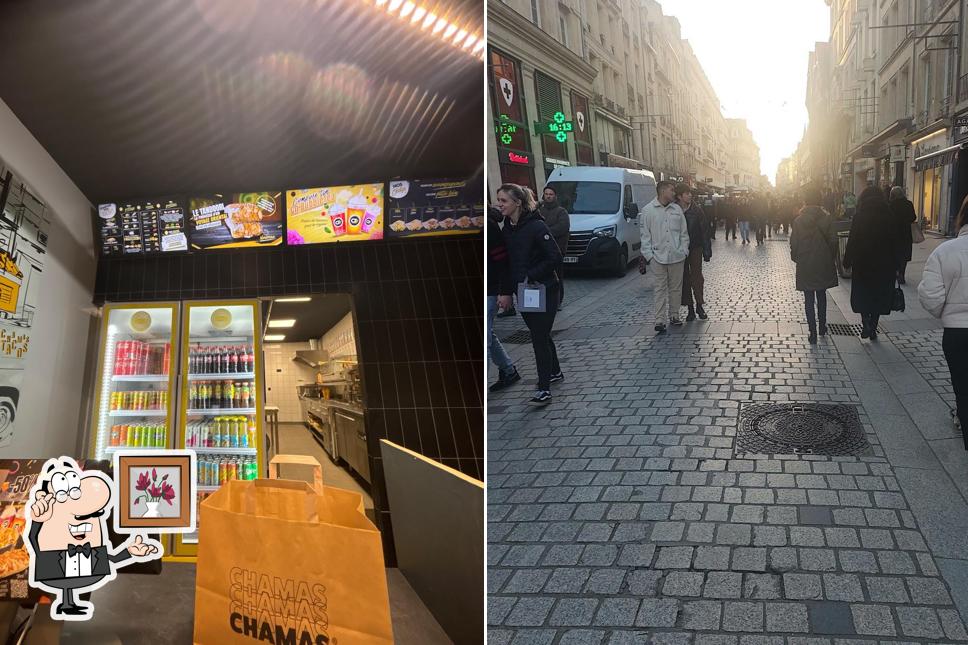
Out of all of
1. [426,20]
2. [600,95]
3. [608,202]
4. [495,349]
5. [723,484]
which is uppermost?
[426,20]

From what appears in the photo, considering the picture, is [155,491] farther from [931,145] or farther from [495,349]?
[931,145]

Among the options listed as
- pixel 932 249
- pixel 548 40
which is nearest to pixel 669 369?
pixel 932 249

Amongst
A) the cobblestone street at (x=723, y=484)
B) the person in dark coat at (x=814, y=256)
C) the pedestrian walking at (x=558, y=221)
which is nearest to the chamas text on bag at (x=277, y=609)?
the cobblestone street at (x=723, y=484)

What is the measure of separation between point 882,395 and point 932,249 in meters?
0.35

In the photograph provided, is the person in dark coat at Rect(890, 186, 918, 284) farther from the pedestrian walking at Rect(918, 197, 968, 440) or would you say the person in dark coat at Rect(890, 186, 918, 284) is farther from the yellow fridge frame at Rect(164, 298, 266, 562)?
the yellow fridge frame at Rect(164, 298, 266, 562)

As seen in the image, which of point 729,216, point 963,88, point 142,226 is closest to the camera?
point 963,88

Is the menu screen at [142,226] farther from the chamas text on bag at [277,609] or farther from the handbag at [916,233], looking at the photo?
the handbag at [916,233]

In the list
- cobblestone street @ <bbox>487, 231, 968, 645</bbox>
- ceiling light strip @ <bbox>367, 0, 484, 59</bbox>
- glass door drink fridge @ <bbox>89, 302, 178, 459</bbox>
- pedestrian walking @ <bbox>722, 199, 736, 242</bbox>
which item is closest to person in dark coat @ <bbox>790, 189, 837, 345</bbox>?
cobblestone street @ <bbox>487, 231, 968, 645</bbox>

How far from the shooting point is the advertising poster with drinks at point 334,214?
272 cm

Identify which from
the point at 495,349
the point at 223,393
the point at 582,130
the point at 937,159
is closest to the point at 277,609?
the point at 495,349

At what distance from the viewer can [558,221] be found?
181 centimetres

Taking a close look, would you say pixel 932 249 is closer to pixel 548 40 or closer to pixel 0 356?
A: pixel 548 40

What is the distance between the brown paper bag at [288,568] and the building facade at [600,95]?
0.98 meters

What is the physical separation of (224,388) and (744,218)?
199cm
